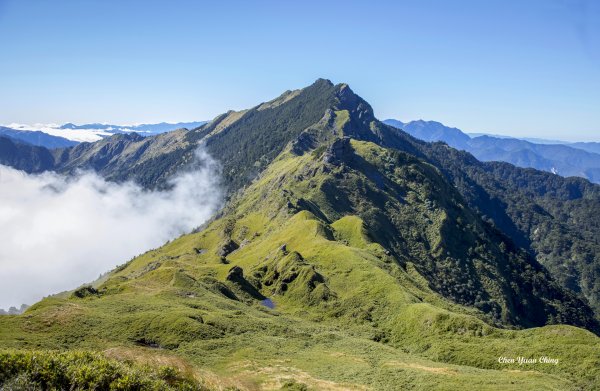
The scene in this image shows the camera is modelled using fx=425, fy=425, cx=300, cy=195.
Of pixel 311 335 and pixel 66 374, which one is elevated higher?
pixel 66 374

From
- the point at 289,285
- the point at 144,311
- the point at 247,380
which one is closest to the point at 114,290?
the point at 144,311

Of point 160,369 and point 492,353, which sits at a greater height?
point 160,369

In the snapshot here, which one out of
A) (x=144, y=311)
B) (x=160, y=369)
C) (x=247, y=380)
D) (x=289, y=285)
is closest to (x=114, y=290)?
(x=144, y=311)

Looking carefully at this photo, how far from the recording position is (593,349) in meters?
68.5

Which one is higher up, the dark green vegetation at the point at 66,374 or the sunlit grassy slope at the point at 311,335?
the dark green vegetation at the point at 66,374

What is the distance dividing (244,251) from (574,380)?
5749 inches

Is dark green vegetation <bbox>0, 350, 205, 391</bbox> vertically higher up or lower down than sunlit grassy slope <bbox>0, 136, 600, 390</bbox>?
higher up

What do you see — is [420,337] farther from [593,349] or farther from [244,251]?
[244,251]

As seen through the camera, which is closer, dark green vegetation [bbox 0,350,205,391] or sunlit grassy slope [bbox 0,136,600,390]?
dark green vegetation [bbox 0,350,205,391]

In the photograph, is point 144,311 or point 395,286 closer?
point 144,311

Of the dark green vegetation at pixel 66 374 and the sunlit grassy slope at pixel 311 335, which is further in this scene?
the sunlit grassy slope at pixel 311 335

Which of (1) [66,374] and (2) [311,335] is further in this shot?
(2) [311,335]

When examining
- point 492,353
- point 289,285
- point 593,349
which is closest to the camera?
point 593,349

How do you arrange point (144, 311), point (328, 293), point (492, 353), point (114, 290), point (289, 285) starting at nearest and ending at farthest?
point (492, 353) → point (144, 311) → point (114, 290) → point (328, 293) → point (289, 285)
